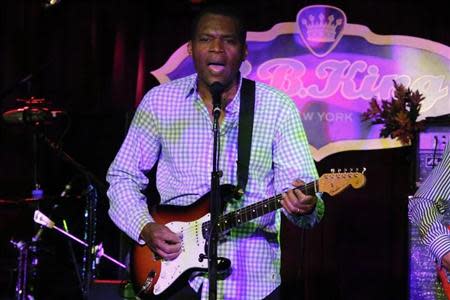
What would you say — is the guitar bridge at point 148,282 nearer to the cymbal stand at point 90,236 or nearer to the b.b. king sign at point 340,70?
the cymbal stand at point 90,236

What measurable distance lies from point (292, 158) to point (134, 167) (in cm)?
78

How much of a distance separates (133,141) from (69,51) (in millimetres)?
3493

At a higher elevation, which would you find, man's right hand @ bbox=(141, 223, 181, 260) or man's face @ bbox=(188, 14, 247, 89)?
man's face @ bbox=(188, 14, 247, 89)

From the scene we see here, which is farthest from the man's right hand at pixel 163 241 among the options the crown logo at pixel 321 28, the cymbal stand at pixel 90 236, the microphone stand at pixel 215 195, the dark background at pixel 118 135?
the crown logo at pixel 321 28

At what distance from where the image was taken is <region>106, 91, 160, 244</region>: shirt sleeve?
3.24m

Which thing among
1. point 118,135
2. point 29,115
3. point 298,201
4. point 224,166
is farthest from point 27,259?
point 298,201

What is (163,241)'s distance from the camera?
3.10 m

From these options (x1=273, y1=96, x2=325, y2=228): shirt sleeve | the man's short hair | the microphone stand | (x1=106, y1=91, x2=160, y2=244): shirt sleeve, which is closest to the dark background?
(x1=106, y1=91, x2=160, y2=244): shirt sleeve

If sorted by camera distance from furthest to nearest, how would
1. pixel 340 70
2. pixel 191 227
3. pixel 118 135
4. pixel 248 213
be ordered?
pixel 118 135, pixel 340 70, pixel 191 227, pixel 248 213

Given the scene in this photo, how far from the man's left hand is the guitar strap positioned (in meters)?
0.23

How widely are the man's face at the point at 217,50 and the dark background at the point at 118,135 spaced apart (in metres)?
2.72

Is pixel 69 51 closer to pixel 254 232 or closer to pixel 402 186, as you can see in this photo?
pixel 402 186

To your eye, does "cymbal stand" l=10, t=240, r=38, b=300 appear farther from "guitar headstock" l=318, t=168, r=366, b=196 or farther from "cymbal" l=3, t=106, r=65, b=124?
"guitar headstock" l=318, t=168, r=366, b=196

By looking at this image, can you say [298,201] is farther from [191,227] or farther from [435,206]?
[435,206]
